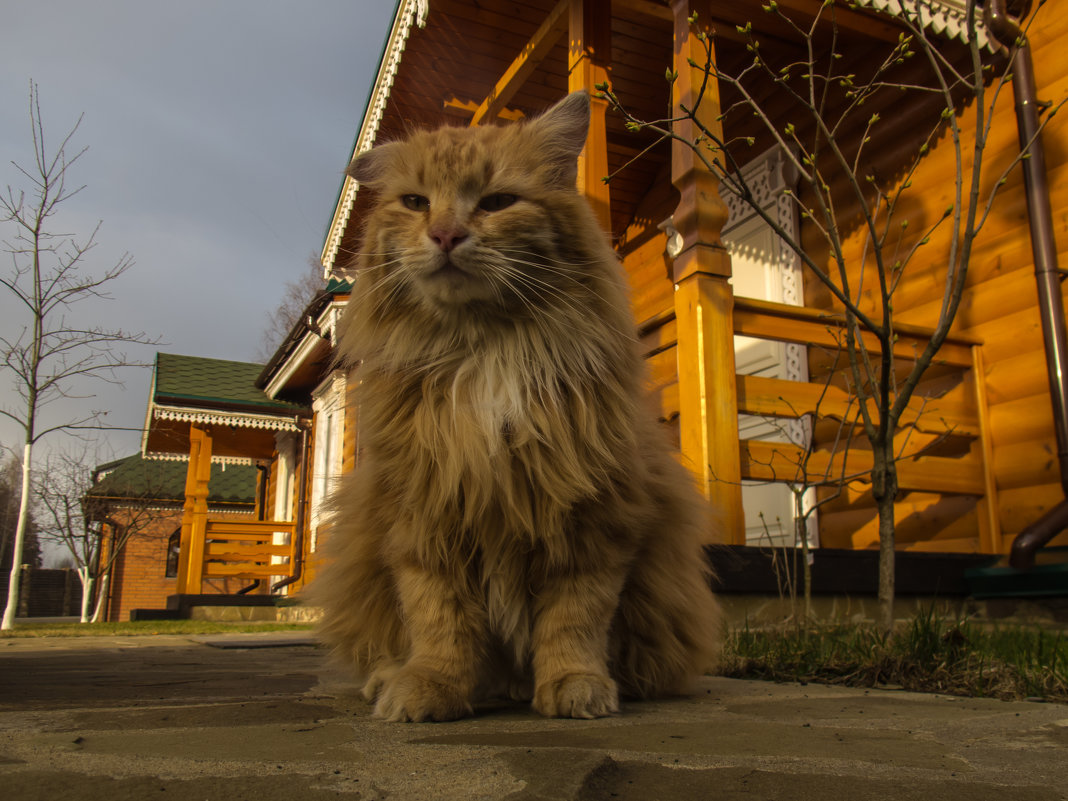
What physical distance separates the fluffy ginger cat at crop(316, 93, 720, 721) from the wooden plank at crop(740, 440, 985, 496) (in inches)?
60.3

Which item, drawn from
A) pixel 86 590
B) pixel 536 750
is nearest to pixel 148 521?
pixel 86 590

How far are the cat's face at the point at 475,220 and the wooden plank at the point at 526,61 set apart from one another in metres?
2.51

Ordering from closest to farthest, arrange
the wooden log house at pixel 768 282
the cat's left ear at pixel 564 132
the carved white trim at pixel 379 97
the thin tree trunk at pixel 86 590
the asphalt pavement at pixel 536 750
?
the asphalt pavement at pixel 536 750 < the cat's left ear at pixel 564 132 < the wooden log house at pixel 768 282 < the carved white trim at pixel 379 97 < the thin tree trunk at pixel 86 590

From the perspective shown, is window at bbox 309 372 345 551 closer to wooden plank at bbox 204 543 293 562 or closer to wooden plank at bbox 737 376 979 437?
wooden plank at bbox 204 543 293 562

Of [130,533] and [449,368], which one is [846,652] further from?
[130,533]

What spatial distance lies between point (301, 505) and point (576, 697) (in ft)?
36.5

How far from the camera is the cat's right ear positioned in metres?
2.26

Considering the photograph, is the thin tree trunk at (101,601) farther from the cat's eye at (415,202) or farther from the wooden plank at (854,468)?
the cat's eye at (415,202)

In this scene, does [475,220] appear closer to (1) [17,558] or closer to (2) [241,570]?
(1) [17,558]

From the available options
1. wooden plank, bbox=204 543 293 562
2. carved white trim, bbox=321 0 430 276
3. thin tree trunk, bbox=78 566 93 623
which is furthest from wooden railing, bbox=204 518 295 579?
thin tree trunk, bbox=78 566 93 623

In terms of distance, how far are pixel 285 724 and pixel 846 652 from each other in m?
1.76

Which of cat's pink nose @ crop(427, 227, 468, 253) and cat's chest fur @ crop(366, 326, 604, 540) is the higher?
cat's pink nose @ crop(427, 227, 468, 253)

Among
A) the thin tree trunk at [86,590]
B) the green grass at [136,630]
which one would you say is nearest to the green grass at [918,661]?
the green grass at [136,630]

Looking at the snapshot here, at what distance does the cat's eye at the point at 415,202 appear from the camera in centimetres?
203
